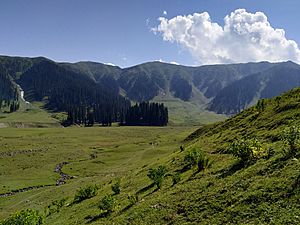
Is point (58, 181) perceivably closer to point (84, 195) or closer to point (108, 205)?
point (84, 195)

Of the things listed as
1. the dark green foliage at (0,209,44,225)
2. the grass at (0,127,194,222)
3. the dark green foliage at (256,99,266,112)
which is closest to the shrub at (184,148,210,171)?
the grass at (0,127,194,222)

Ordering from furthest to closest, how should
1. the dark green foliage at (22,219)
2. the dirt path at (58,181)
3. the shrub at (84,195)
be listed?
the dirt path at (58,181) → the shrub at (84,195) → the dark green foliage at (22,219)

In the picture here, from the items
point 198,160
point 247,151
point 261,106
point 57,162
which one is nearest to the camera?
point 247,151

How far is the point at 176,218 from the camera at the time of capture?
71.6 ft

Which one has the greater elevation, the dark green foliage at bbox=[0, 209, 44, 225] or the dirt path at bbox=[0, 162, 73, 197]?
the dark green foliage at bbox=[0, 209, 44, 225]

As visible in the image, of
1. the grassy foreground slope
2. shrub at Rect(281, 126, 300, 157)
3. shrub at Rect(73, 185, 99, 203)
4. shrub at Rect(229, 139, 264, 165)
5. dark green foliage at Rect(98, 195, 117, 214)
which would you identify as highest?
shrub at Rect(281, 126, 300, 157)

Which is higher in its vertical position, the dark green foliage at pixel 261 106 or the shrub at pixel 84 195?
the dark green foliage at pixel 261 106

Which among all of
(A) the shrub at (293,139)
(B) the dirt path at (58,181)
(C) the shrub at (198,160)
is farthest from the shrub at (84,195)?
(B) the dirt path at (58,181)

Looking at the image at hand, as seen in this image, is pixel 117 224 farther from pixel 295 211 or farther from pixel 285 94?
pixel 285 94

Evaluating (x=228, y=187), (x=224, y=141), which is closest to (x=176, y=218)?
(x=228, y=187)

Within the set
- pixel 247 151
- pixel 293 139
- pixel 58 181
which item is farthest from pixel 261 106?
pixel 58 181

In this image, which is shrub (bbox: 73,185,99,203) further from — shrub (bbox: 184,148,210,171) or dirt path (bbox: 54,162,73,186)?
dirt path (bbox: 54,162,73,186)

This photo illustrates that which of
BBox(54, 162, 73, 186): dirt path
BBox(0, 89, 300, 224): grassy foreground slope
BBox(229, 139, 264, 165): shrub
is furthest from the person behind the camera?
BBox(54, 162, 73, 186): dirt path

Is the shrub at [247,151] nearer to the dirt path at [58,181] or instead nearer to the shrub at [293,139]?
the shrub at [293,139]
